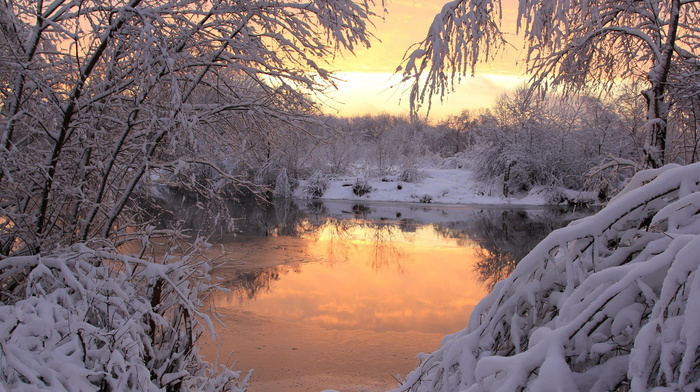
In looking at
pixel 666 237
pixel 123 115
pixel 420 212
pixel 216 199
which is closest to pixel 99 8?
pixel 123 115

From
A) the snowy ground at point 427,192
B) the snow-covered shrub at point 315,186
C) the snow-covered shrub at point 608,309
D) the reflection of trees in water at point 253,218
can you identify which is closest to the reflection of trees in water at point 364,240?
the reflection of trees in water at point 253,218

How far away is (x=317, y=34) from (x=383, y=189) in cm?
2993

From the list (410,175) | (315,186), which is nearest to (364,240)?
(315,186)

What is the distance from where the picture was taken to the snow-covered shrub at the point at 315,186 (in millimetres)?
33659

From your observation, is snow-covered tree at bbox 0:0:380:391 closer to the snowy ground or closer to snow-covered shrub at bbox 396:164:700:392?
snow-covered shrub at bbox 396:164:700:392

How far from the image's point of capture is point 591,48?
7652 mm

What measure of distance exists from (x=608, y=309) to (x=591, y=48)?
7.41 meters

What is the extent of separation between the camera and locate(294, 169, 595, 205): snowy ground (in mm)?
32656

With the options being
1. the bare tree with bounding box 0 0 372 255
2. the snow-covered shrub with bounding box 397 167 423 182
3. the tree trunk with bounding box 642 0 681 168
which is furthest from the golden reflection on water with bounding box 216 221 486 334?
the snow-covered shrub with bounding box 397 167 423 182

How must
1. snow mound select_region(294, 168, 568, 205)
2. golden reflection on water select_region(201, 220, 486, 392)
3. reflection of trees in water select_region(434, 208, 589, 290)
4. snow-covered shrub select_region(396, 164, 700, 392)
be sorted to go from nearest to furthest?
snow-covered shrub select_region(396, 164, 700, 392)
golden reflection on water select_region(201, 220, 486, 392)
reflection of trees in water select_region(434, 208, 589, 290)
snow mound select_region(294, 168, 568, 205)

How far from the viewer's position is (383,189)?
34.9 m

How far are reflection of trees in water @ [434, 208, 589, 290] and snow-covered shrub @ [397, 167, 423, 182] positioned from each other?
949cm

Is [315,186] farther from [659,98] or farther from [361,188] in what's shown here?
[659,98]

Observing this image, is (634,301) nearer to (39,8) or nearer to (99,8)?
(99,8)
